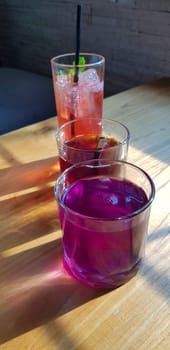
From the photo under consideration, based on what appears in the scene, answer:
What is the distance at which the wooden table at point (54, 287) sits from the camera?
1.21 feet

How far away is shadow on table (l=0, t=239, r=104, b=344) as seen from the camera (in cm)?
39

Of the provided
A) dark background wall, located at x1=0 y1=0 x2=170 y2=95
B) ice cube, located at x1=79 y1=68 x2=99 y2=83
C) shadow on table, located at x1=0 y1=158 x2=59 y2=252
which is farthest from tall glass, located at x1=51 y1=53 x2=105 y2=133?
dark background wall, located at x1=0 y1=0 x2=170 y2=95

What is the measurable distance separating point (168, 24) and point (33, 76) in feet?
2.27

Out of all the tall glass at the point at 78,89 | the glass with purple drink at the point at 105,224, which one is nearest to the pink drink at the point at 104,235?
the glass with purple drink at the point at 105,224

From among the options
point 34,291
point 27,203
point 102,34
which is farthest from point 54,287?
point 102,34

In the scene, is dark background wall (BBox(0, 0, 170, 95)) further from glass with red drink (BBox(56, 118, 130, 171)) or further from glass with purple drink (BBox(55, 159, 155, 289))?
glass with purple drink (BBox(55, 159, 155, 289))

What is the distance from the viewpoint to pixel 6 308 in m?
0.40

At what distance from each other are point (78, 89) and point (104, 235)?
14.3 inches

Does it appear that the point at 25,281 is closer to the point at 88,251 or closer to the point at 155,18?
the point at 88,251

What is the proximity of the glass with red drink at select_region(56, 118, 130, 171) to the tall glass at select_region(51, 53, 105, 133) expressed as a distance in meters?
0.03

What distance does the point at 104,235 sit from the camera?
0.39m

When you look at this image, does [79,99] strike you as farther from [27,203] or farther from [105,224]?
[105,224]

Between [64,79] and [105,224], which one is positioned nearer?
[105,224]

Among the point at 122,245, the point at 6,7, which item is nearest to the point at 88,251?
the point at 122,245
